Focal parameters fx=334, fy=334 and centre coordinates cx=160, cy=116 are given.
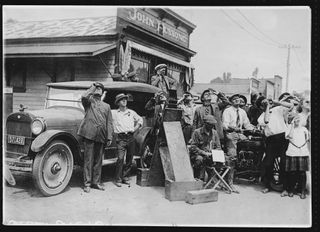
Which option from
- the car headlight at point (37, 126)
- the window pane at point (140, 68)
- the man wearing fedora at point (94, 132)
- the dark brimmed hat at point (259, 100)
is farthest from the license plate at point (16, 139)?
the window pane at point (140, 68)

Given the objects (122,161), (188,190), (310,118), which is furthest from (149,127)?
(310,118)

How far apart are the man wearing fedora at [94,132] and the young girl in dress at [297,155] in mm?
3057

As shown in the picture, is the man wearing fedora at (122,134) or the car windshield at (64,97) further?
the car windshield at (64,97)

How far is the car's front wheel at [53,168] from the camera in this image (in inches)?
199

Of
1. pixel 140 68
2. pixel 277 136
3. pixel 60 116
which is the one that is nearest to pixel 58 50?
pixel 140 68

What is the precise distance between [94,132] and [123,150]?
741 mm

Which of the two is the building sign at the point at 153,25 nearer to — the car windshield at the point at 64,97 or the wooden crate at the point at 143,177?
the car windshield at the point at 64,97

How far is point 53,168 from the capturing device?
5.28m

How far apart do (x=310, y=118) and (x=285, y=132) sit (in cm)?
77

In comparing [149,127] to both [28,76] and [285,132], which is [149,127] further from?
[28,76]

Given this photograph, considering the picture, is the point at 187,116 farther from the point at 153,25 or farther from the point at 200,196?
the point at 153,25

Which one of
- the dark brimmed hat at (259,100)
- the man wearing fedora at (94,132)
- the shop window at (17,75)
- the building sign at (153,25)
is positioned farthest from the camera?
the shop window at (17,75)

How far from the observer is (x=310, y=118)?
5.12m
